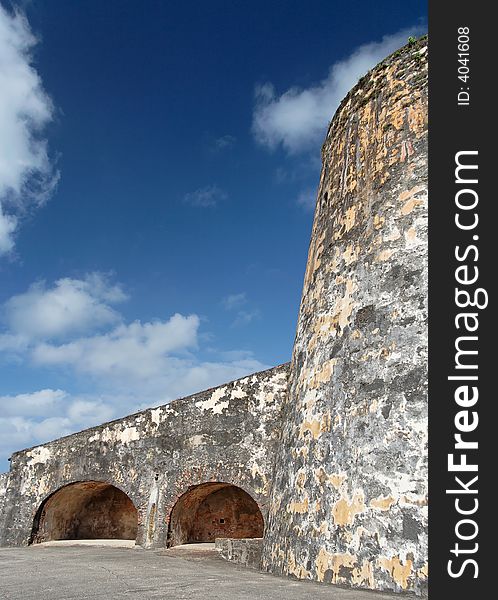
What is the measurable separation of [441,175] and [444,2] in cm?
162

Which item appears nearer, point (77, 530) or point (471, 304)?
point (471, 304)

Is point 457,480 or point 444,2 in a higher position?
point 444,2

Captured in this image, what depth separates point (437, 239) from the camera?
15.2ft

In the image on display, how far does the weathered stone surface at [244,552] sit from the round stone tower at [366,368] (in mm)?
1100

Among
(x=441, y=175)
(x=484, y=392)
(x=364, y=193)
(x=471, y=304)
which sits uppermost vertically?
(x=364, y=193)

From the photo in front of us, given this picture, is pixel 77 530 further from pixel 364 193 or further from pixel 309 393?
pixel 364 193

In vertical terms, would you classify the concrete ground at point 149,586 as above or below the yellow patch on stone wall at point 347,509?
below

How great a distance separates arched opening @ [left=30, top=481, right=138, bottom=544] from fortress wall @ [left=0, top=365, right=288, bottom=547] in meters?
0.36

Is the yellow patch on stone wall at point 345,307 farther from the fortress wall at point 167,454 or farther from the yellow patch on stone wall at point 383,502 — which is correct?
the fortress wall at point 167,454

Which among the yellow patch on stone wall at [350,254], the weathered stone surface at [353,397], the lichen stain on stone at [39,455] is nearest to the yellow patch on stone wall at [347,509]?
the weathered stone surface at [353,397]

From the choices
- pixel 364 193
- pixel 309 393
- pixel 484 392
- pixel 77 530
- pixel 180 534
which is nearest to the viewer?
pixel 484 392

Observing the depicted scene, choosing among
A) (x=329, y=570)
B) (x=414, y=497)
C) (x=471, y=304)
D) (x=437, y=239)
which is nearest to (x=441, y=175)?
(x=437, y=239)

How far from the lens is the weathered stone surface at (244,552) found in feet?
24.1

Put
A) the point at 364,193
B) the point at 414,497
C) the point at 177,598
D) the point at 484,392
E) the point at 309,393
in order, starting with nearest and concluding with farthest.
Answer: the point at 177,598
the point at 484,392
the point at 414,497
the point at 309,393
the point at 364,193
